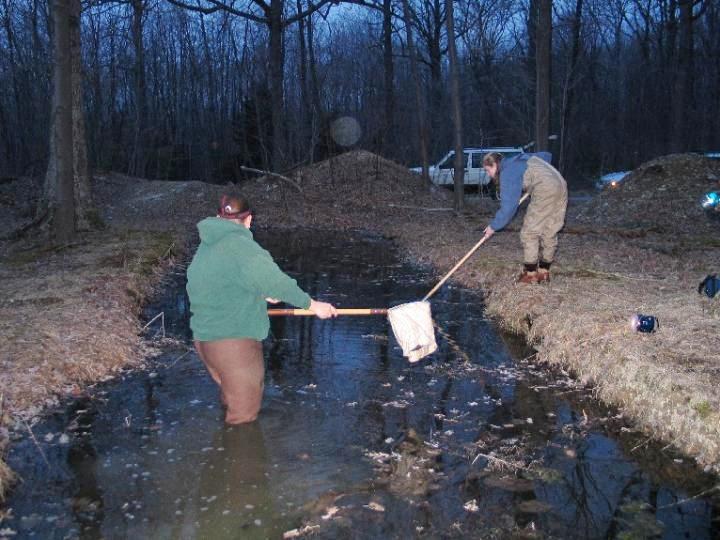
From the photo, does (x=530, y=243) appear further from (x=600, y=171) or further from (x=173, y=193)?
(x=600, y=171)

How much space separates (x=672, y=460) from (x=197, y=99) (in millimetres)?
43007

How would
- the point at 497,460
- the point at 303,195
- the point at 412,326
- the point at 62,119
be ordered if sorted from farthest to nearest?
the point at 303,195 → the point at 62,119 → the point at 412,326 → the point at 497,460

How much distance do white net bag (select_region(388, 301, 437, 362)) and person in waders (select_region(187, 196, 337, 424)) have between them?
107 cm

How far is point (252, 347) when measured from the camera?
5391mm

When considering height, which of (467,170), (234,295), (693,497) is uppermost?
(467,170)

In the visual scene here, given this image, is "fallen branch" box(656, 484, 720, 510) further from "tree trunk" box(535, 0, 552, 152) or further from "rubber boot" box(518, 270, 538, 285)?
"tree trunk" box(535, 0, 552, 152)

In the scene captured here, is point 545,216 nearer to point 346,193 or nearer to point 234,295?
point 234,295

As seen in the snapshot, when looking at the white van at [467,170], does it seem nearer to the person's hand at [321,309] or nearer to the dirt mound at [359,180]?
the dirt mound at [359,180]

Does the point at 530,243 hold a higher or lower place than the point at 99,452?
higher

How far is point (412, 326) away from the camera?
6273mm

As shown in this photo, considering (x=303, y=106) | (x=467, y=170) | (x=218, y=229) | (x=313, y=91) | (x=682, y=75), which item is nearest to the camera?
(x=218, y=229)

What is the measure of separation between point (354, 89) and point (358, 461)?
40.5 metres

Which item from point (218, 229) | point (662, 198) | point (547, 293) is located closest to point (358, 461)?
point (218, 229)

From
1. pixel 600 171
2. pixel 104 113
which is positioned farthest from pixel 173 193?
pixel 600 171
